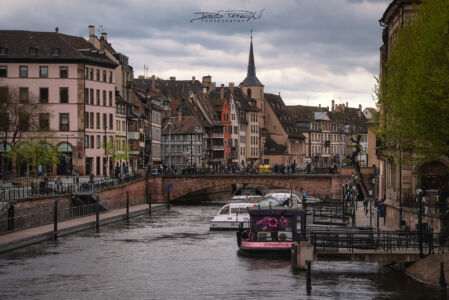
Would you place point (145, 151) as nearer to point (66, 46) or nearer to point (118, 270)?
point (66, 46)

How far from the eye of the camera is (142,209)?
8600 centimetres

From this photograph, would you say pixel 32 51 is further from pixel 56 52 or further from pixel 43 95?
pixel 43 95

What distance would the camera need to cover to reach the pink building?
101 m

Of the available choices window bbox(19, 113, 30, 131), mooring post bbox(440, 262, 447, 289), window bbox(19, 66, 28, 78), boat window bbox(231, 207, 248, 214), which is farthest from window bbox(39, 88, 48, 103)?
mooring post bbox(440, 262, 447, 289)

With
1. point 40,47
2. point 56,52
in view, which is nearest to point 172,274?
point 56,52

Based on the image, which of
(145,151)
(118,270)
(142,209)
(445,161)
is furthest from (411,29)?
(145,151)

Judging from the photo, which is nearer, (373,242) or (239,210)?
(373,242)

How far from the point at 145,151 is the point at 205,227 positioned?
64456 millimetres

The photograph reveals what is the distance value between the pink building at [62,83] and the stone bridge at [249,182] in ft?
25.1

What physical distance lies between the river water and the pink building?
4573 cm

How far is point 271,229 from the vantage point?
158ft

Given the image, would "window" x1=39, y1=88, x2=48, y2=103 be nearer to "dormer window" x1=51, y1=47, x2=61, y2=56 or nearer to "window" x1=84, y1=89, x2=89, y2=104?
"dormer window" x1=51, y1=47, x2=61, y2=56

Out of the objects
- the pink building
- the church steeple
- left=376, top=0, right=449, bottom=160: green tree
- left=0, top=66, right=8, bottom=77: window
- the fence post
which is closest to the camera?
left=376, top=0, right=449, bottom=160: green tree

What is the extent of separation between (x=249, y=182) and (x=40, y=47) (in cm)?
2948
